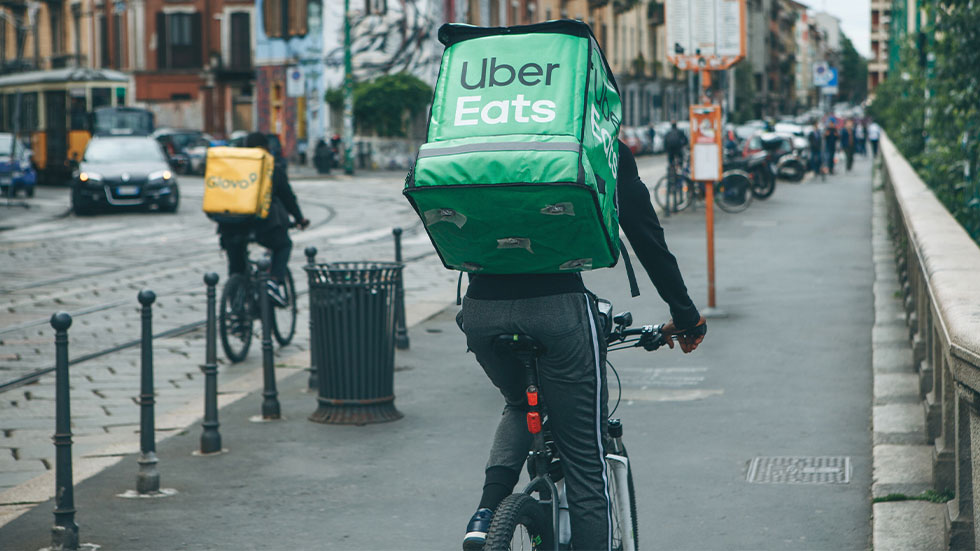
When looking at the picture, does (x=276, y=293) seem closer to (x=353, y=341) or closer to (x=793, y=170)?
(x=353, y=341)

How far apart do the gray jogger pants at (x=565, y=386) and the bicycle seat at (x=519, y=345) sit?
0.05 feet

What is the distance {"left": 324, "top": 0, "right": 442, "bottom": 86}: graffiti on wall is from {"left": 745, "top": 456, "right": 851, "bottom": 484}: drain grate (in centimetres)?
4169

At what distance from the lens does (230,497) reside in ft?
20.0

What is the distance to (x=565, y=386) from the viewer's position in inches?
145

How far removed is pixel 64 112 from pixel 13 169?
7147 millimetres

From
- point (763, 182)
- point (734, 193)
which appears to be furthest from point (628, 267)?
point (763, 182)

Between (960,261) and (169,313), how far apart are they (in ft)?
28.1

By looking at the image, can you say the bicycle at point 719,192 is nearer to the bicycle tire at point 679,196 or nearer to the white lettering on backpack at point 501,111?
the bicycle tire at point 679,196

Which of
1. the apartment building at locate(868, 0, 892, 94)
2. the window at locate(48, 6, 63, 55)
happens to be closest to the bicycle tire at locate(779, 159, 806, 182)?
the window at locate(48, 6, 63, 55)

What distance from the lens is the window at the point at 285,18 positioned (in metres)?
49.3

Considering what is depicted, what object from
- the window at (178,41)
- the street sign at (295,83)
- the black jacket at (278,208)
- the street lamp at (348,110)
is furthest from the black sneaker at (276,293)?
the window at (178,41)

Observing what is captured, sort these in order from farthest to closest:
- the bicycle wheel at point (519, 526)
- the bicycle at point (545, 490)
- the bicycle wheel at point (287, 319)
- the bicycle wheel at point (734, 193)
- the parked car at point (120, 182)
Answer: the parked car at point (120, 182)
the bicycle wheel at point (734, 193)
the bicycle wheel at point (287, 319)
the bicycle at point (545, 490)
the bicycle wheel at point (519, 526)

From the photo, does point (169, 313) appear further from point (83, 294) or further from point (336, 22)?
point (336, 22)

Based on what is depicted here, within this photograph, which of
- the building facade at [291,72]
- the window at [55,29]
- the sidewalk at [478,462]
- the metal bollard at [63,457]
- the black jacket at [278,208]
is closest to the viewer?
the metal bollard at [63,457]
